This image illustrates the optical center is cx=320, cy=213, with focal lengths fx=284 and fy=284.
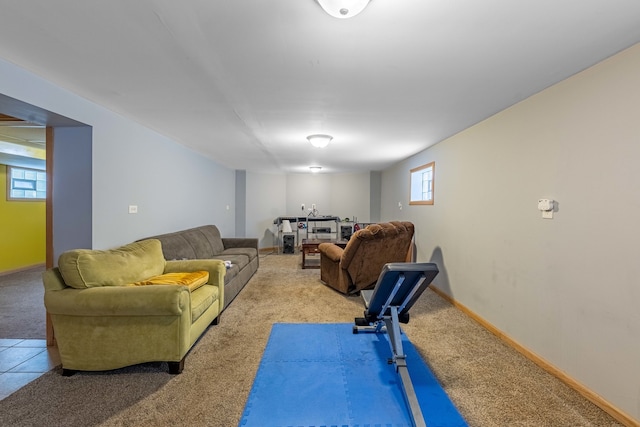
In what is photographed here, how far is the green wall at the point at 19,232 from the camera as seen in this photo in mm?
5087

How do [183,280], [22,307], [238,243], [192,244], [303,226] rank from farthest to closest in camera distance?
[303,226]
[238,243]
[192,244]
[22,307]
[183,280]

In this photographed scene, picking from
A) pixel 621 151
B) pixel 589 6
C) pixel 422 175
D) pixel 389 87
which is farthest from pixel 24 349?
pixel 422 175

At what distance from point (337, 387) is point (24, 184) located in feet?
23.4

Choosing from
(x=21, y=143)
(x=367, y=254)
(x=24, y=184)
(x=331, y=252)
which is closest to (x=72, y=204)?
(x=21, y=143)

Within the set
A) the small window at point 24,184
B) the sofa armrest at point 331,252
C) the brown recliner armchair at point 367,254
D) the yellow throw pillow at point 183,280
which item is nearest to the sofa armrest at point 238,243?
the sofa armrest at point 331,252

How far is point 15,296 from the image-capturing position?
151 inches

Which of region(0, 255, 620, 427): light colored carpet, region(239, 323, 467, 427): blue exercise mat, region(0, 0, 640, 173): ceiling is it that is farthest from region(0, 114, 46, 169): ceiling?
region(239, 323, 467, 427): blue exercise mat

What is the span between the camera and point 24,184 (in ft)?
18.3

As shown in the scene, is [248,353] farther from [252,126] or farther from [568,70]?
[568,70]

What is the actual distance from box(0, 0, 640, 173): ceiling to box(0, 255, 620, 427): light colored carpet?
2.19 m

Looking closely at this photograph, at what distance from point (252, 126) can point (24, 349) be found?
2.96 metres

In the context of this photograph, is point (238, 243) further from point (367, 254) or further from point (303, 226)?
point (367, 254)

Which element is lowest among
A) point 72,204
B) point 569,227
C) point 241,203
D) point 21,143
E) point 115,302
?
point 115,302

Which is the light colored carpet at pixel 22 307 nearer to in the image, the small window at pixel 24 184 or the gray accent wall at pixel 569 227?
the small window at pixel 24 184
